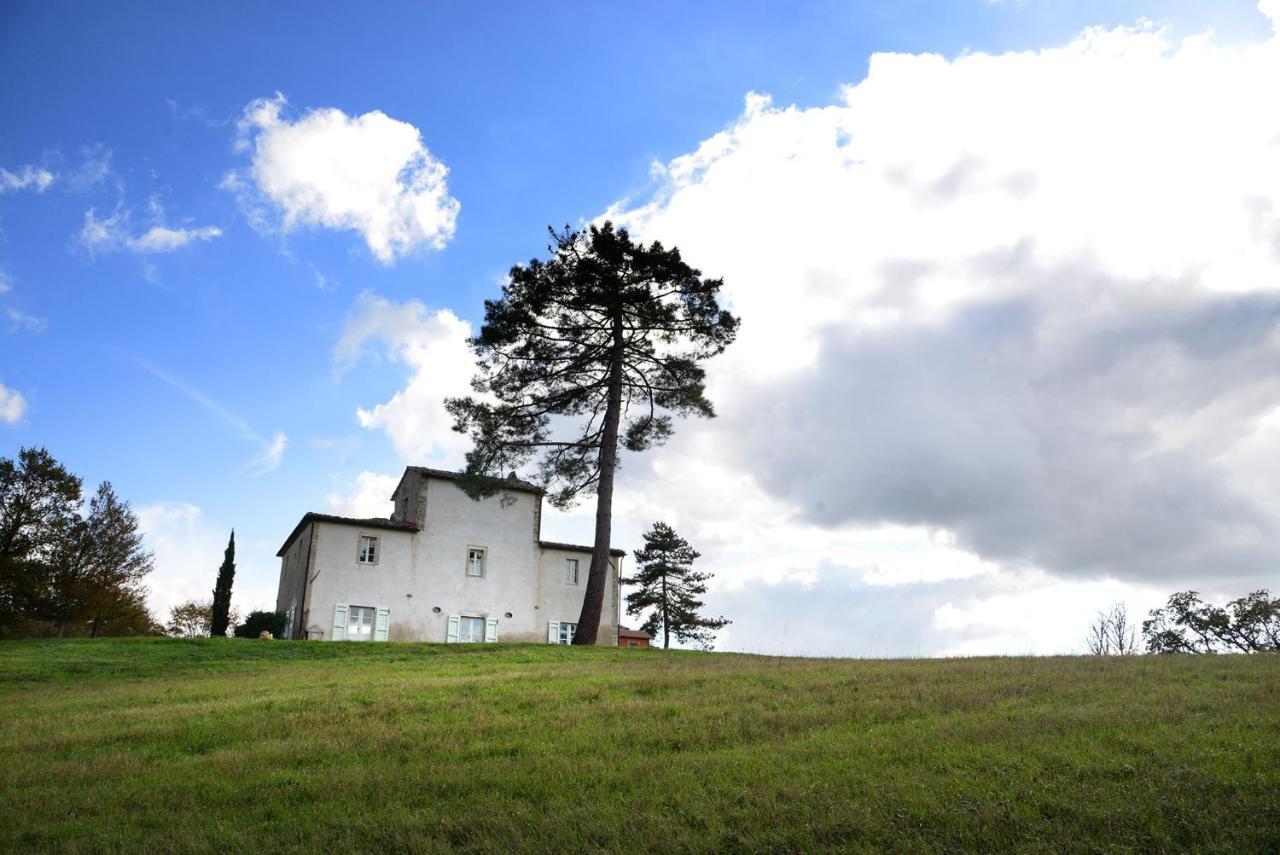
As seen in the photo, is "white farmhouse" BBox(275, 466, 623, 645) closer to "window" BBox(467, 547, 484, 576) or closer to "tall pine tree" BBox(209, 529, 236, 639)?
"window" BBox(467, 547, 484, 576)

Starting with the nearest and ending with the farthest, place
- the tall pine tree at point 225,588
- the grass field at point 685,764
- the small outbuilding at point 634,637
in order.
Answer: the grass field at point 685,764 < the tall pine tree at point 225,588 < the small outbuilding at point 634,637

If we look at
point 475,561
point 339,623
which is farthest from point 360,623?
point 475,561

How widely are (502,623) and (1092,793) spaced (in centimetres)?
3488

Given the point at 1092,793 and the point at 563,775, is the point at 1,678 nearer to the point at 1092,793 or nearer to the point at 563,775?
the point at 563,775

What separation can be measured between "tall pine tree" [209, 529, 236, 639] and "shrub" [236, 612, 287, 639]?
10.8 meters

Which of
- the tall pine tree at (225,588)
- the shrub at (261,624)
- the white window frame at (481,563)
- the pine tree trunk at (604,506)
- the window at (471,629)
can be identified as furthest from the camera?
the tall pine tree at (225,588)

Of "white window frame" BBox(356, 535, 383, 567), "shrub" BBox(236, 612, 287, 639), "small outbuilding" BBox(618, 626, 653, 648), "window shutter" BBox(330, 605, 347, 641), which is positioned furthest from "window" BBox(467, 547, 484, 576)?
"small outbuilding" BBox(618, 626, 653, 648)

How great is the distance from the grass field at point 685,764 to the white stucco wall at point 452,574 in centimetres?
2061

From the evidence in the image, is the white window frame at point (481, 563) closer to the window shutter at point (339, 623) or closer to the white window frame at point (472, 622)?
the white window frame at point (472, 622)

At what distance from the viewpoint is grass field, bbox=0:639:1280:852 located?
7.22 metres

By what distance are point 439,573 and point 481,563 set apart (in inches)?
80.9

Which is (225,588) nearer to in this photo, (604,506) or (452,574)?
(452,574)

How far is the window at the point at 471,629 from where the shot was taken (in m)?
39.4

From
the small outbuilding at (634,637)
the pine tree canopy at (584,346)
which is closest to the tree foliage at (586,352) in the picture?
the pine tree canopy at (584,346)
